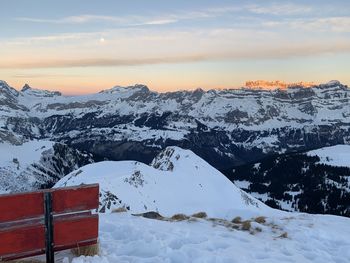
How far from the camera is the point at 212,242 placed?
17.3 metres

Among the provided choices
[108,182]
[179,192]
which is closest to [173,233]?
[108,182]

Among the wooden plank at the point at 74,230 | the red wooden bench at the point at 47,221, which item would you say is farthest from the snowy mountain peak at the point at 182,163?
the red wooden bench at the point at 47,221

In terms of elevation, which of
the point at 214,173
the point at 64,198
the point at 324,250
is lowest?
the point at 214,173

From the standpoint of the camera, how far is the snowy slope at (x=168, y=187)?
117500mm

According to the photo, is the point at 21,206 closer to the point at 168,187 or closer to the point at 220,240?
the point at 220,240

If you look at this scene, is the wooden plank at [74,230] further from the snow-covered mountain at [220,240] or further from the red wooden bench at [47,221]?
the snow-covered mountain at [220,240]

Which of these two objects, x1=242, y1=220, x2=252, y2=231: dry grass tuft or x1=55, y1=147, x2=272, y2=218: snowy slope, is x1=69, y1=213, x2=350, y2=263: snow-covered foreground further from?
x1=55, y1=147, x2=272, y2=218: snowy slope

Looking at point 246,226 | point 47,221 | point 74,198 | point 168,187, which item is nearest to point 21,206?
point 47,221

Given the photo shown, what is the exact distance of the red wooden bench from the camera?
12953mm

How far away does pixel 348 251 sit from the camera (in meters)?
18.0

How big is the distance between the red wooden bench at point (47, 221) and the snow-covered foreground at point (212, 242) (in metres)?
0.73

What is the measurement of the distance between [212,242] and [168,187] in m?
129

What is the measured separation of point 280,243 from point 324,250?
1558 mm

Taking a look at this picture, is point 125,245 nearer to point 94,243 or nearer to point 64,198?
point 94,243
